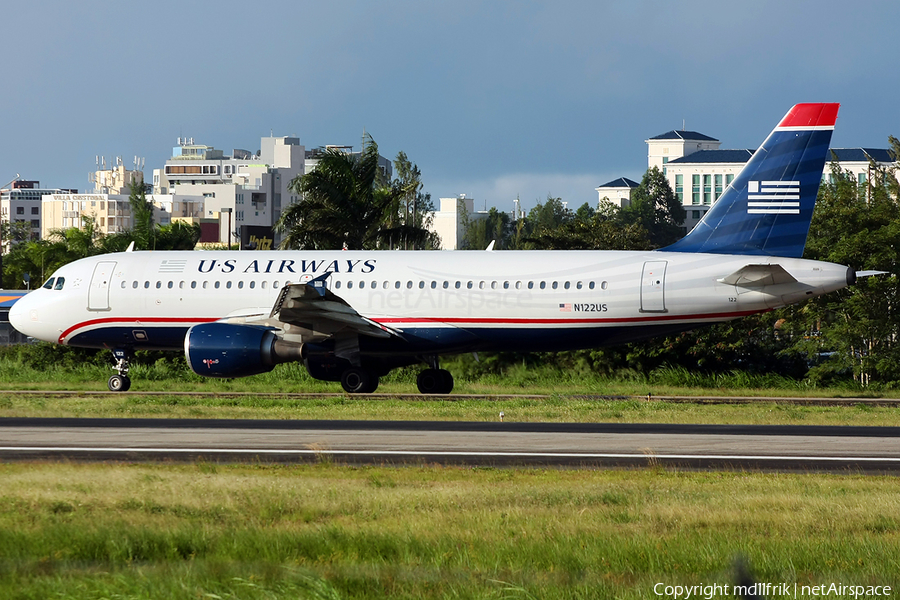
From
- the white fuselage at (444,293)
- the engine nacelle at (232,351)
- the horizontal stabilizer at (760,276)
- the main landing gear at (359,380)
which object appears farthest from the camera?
the main landing gear at (359,380)

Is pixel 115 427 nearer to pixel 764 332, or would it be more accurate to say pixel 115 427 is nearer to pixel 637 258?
pixel 637 258

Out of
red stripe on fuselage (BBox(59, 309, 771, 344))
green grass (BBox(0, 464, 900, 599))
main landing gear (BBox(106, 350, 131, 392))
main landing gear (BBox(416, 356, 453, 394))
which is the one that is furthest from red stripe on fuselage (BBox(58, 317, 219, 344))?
green grass (BBox(0, 464, 900, 599))

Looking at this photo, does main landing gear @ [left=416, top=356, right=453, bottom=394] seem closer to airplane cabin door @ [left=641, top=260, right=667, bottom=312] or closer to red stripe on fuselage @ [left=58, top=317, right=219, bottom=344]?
red stripe on fuselage @ [left=58, top=317, right=219, bottom=344]

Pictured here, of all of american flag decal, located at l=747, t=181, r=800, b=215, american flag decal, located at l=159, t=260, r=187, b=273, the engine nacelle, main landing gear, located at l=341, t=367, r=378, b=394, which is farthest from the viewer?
american flag decal, located at l=159, t=260, r=187, b=273

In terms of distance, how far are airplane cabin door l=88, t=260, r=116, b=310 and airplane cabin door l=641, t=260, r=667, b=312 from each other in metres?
14.6

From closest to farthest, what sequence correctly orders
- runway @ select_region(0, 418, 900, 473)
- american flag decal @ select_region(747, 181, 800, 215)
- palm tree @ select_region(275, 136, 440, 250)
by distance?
runway @ select_region(0, 418, 900, 473)
american flag decal @ select_region(747, 181, 800, 215)
palm tree @ select_region(275, 136, 440, 250)

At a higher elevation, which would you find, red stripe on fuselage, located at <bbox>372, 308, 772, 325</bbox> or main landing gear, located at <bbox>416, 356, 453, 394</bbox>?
red stripe on fuselage, located at <bbox>372, 308, 772, 325</bbox>

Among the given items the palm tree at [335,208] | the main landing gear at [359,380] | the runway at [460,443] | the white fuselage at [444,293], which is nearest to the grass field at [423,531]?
the runway at [460,443]

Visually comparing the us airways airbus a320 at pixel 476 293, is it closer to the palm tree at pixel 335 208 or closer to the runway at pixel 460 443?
the runway at pixel 460 443

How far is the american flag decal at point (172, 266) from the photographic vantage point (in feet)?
97.6

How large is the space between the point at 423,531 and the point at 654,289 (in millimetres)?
16998

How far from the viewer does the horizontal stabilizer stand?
986 inches

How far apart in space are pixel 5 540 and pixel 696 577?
588 centimetres

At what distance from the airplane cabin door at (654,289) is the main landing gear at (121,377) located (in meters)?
14.4
